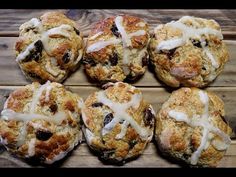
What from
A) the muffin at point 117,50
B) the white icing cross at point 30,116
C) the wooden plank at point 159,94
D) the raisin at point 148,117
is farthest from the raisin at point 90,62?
the raisin at point 148,117

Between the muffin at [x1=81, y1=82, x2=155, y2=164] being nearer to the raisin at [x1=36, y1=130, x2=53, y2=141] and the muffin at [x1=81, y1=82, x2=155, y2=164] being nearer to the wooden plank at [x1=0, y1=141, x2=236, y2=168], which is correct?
the wooden plank at [x1=0, y1=141, x2=236, y2=168]

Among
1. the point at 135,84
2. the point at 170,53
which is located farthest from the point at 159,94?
the point at 170,53

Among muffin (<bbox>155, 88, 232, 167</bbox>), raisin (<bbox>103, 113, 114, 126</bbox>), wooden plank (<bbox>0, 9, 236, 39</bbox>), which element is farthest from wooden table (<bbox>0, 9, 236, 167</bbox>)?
raisin (<bbox>103, 113, 114, 126</bbox>)

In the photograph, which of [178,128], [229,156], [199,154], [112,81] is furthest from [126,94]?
[229,156]

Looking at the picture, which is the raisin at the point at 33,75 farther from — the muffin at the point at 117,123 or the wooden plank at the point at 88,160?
the wooden plank at the point at 88,160

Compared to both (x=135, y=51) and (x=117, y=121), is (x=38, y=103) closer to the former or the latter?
(x=117, y=121)
